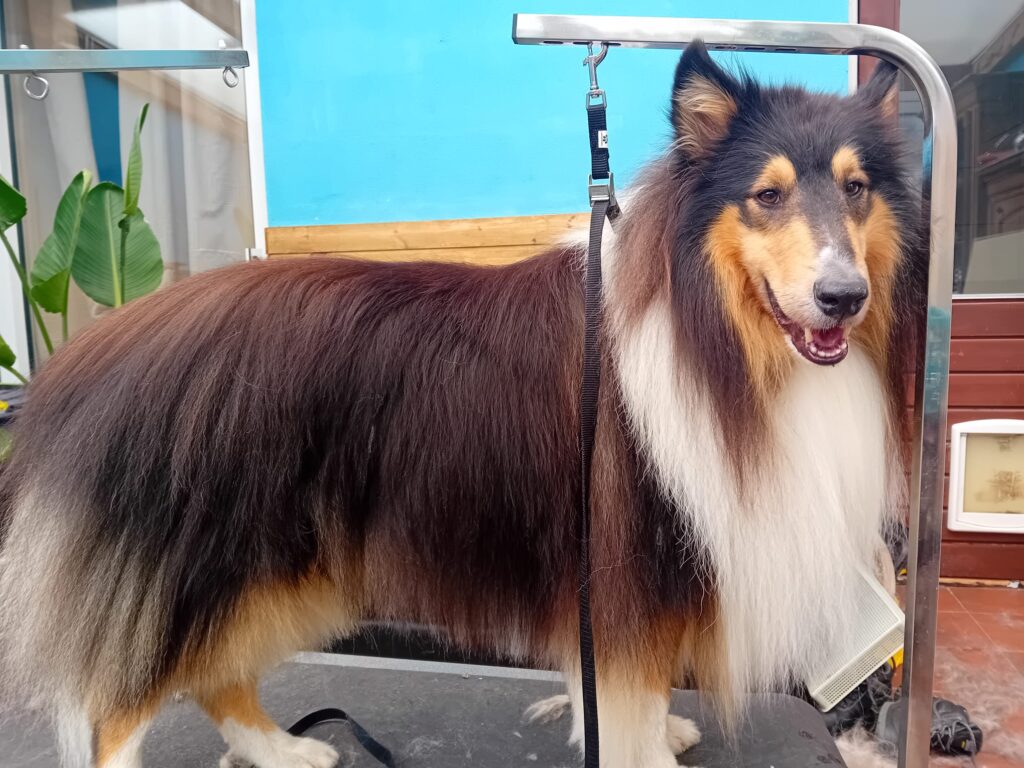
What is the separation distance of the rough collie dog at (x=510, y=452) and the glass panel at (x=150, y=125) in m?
2.33

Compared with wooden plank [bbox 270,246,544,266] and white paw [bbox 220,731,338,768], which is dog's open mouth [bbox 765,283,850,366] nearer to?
white paw [bbox 220,731,338,768]

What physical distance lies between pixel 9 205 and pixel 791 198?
8.00ft

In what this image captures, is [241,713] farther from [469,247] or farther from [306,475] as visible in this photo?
[469,247]

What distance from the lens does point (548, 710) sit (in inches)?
75.5

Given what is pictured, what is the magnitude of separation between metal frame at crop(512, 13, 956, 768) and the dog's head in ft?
0.21

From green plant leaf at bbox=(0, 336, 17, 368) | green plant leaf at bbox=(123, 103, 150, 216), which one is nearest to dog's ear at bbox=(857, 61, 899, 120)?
green plant leaf at bbox=(123, 103, 150, 216)

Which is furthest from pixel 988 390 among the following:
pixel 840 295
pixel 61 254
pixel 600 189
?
pixel 61 254

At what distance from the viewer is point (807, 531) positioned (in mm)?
1302

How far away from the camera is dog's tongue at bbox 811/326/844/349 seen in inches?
46.4

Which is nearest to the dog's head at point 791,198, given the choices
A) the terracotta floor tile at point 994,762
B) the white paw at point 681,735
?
the white paw at point 681,735

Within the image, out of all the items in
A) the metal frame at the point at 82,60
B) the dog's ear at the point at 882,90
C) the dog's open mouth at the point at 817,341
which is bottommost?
the dog's open mouth at the point at 817,341

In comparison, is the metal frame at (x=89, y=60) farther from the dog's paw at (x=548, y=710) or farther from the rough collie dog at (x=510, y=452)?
the dog's paw at (x=548, y=710)

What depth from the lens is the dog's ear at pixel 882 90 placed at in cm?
130

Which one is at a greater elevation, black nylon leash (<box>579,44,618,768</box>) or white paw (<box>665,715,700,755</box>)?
black nylon leash (<box>579,44,618,768</box>)
